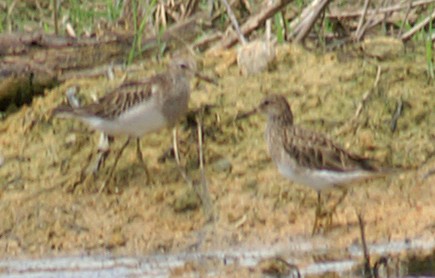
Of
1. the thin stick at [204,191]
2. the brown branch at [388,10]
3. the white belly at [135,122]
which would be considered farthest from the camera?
the brown branch at [388,10]

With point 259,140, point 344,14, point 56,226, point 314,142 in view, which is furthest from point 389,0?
point 56,226

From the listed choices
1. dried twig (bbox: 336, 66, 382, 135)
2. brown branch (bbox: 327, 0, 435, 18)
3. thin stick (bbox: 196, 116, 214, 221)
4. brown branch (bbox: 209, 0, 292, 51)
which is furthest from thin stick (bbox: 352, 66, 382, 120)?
thin stick (bbox: 196, 116, 214, 221)

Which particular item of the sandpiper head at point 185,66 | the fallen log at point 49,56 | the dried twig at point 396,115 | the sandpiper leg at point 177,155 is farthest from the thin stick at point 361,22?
the sandpiper leg at point 177,155

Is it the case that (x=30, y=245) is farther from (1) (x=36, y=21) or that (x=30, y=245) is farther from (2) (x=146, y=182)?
(1) (x=36, y=21)

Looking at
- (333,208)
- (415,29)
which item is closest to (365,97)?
(415,29)

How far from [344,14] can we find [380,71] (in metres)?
1.15

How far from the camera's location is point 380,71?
396 inches

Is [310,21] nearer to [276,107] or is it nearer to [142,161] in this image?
[276,107]

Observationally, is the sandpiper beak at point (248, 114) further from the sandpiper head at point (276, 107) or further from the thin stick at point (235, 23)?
the thin stick at point (235, 23)

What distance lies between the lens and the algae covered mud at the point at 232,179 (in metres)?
8.59

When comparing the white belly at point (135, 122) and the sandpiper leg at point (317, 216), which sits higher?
the white belly at point (135, 122)

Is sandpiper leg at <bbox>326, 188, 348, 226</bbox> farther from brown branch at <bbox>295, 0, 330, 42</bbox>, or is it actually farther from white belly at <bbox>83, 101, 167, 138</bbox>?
brown branch at <bbox>295, 0, 330, 42</bbox>

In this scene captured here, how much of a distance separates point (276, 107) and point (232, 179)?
22.9 inches

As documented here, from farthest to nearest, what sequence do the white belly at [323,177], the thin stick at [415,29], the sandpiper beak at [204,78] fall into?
the thin stick at [415,29] → the sandpiper beak at [204,78] → the white belly at [323,177]
